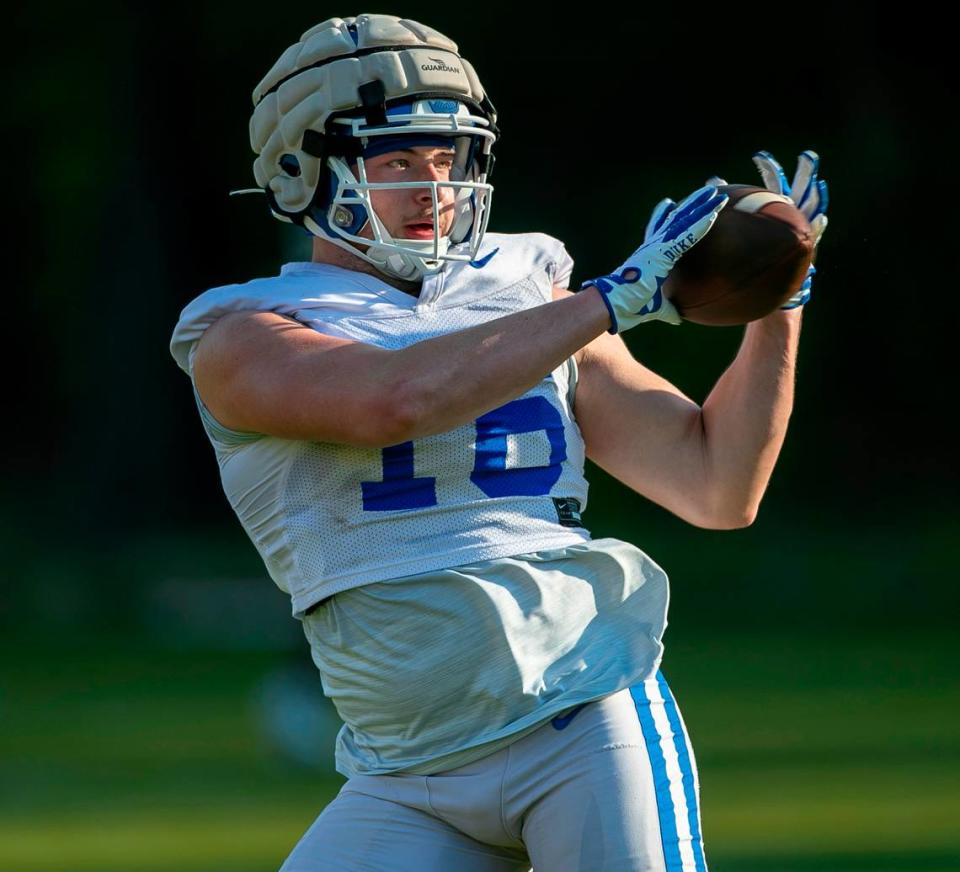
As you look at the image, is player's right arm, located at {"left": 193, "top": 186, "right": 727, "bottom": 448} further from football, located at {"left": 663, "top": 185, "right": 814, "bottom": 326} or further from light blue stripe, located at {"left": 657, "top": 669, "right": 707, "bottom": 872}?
light blue stripe, located at {"left": 657, "top": 669, "right": 707, "bottom": 872}

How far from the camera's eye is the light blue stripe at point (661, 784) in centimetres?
262

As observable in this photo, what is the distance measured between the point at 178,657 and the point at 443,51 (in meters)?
7.44

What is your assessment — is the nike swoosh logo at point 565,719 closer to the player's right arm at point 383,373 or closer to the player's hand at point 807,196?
the player's right arm at point 383,373

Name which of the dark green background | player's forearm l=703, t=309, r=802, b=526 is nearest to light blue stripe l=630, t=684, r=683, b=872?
player's forearm l=703, t=309, r=802, b=526

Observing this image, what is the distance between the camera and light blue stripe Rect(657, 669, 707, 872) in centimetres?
266

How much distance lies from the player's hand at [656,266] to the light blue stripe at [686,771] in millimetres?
523

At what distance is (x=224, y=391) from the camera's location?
2.83 metres

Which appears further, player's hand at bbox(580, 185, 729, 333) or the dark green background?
the dark green background

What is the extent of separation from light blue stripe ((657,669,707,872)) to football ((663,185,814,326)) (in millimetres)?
543

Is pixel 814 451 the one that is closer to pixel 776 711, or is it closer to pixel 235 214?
pixel 235 214

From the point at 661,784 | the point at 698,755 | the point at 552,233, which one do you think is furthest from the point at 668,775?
the point at 552,233

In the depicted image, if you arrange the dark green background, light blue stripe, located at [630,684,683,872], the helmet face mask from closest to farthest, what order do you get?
light blue stripe, located at [630,684,683,872] → the helmet face mask → the dark green background

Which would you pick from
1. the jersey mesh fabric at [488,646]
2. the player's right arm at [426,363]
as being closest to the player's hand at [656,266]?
the player's right arm at [426,363]

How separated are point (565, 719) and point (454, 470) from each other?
1.28 feet
